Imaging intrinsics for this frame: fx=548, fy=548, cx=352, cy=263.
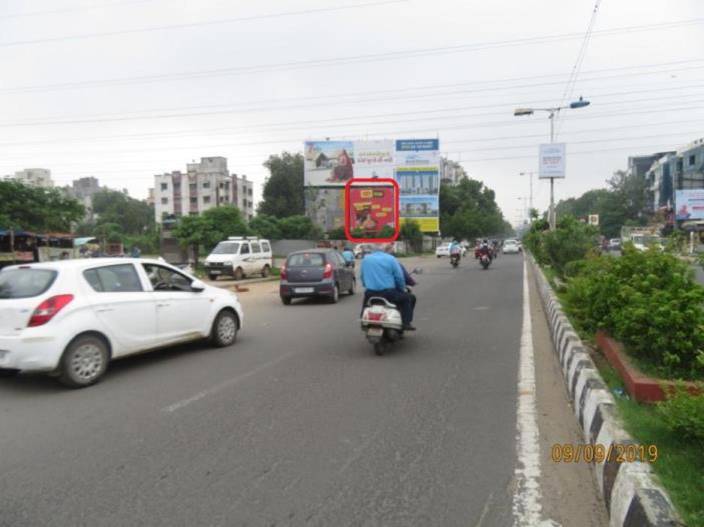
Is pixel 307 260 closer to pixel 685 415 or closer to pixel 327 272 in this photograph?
pixel 327 272

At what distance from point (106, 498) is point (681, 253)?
6.75m

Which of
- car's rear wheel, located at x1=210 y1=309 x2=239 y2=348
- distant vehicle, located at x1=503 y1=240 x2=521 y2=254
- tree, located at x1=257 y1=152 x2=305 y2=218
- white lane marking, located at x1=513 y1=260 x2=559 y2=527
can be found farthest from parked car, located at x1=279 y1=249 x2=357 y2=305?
tree, located at x1=257 y1=152 x2=305 y2=218

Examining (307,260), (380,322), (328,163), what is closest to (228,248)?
(307,260)

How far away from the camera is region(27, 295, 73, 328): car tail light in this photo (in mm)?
5824

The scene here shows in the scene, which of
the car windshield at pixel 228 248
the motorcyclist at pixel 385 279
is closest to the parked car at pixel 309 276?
the motorcyclist at pixel 385 279

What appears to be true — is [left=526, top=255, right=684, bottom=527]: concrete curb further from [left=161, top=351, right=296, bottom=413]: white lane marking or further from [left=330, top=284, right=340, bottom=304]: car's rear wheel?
[left=330, top=284, right=340, bottom=304]: car's rear wheel

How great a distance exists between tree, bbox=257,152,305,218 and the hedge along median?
211 ft

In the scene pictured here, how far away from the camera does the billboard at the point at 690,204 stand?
53969 millimetres

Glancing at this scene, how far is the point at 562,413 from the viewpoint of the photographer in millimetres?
4965

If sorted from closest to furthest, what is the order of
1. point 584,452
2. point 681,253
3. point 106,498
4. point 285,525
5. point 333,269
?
point 285,525 < point 106,498 < point 584,452 < point 681,253 < point 333,269

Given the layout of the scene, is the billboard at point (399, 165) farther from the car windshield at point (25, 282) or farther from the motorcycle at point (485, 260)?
the car windshield at point (25, 282)

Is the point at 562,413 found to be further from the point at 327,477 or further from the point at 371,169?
the point at 371,169

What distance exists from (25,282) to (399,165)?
6082 centimetres

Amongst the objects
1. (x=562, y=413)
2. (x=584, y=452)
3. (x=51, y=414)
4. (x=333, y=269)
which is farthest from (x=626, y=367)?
(x=333, y=269)
